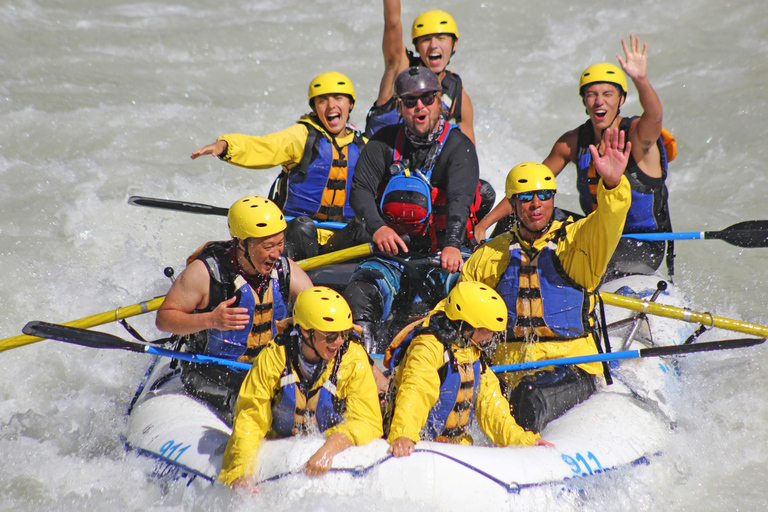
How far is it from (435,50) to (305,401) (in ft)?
8.89

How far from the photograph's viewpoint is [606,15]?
36.3 ft

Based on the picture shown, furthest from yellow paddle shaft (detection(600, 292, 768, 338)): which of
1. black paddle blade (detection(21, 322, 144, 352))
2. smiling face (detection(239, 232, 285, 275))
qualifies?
black paddle blade (detection(21, 322, 144, 352))

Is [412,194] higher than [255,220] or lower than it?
higher

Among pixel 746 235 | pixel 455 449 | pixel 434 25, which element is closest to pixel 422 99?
pixel 434 25

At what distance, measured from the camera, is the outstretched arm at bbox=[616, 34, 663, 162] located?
3.96m

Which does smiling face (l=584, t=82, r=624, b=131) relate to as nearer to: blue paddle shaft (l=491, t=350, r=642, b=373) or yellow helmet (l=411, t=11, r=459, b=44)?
yellow helmet (l=411, t=11, r=459, b=44)

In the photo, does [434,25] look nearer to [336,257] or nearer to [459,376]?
[336,257]

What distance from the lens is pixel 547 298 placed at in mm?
3578

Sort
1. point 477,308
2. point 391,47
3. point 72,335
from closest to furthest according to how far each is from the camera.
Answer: point 477,308
point 72,335
point 391,47

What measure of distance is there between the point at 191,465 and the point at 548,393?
62.3 inches

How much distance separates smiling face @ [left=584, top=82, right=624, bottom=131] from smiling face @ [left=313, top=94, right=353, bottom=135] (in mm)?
1461

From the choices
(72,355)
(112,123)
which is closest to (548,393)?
(72,355)

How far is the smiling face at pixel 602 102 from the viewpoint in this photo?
4.31 m

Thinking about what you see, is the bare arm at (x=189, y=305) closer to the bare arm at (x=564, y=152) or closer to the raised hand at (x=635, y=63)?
the bare arm at (x=564, y=152)
